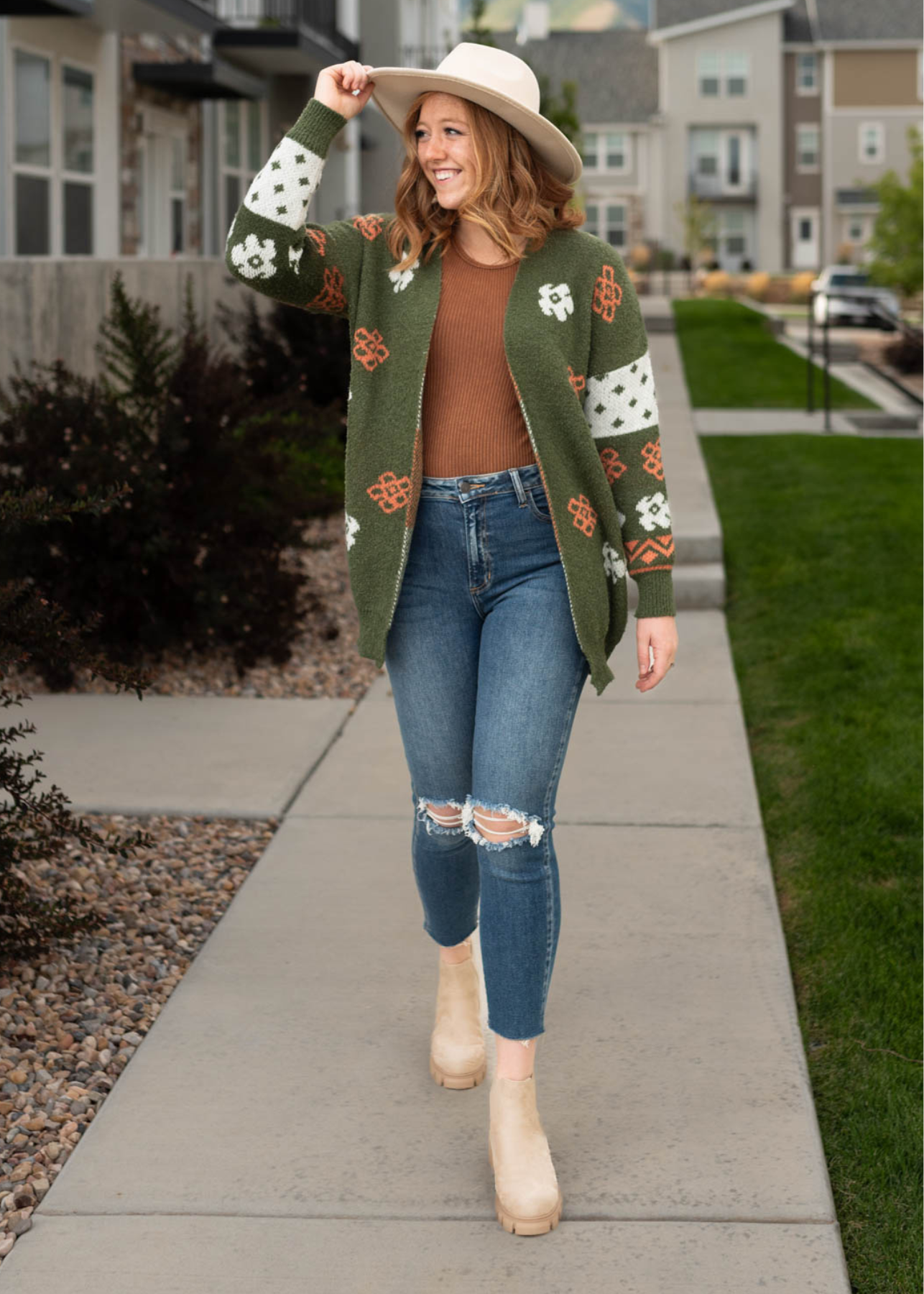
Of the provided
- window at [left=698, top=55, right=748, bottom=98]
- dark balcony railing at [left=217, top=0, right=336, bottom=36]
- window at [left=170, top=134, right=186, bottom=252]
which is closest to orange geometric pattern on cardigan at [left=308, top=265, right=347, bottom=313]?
window at [left=170, top=134, right=186, bottom=252]

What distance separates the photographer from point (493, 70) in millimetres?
2721

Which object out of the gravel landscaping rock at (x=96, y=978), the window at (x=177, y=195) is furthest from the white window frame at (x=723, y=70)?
the gravel landscaping rock at (x=96, y=978)

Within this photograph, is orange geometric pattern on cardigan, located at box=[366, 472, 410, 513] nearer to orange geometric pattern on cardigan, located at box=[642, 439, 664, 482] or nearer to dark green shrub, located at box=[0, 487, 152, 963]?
orange geometric pattern on cardigan, located at box=[642, 439, 664, 482]

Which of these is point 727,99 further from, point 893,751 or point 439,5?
point 893,751

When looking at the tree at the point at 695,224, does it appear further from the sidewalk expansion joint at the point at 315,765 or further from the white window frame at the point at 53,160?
the sidewalk expansion joint at the point at 315,765

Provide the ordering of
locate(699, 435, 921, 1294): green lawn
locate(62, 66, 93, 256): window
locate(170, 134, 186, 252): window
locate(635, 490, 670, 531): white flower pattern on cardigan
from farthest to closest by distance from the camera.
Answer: locate(170, 134, 186, 252): window
locate(62, 66, 93, 256): window
locate(699, 435, 921, 1294): green lawn
locate(635, 490, 670, 531): white flower pattern on cardigan

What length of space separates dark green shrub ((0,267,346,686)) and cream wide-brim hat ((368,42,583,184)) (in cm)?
349

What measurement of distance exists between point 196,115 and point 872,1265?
15.5m

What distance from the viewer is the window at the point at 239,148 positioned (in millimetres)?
17234

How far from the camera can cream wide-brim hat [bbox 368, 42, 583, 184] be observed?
8.81 feet

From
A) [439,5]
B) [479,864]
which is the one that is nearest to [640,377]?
[479,864]

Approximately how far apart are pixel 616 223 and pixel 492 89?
59241 mm

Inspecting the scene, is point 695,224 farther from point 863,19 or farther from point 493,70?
point 493,70

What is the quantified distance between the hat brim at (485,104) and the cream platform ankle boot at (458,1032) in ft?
5.17
